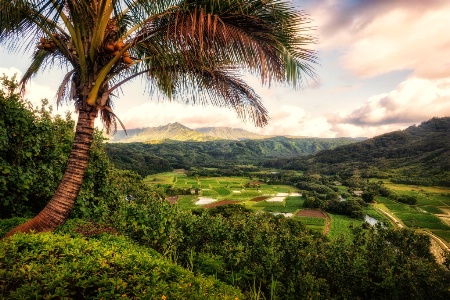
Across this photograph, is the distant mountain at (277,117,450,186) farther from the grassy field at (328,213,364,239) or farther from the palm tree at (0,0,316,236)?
the palm tree at (0,0,316,236)

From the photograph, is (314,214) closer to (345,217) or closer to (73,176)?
(345,217)

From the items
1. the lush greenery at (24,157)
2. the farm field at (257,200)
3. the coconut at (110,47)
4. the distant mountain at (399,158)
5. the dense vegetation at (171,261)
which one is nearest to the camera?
the dense vegetation at (171,261)

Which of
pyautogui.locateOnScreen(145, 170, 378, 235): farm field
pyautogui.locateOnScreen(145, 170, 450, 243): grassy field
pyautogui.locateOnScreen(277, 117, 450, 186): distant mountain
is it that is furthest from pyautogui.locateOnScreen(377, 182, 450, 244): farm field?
pyautogui.locateOnScreen(277, 117, 450, 186): distant mountain

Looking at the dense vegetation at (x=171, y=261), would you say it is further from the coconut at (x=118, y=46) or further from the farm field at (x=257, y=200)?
the farm field at (x=257, y=200)

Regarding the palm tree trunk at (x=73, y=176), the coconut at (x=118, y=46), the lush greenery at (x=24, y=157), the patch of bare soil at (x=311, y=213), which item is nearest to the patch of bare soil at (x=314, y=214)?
the patch of bare soil at (x=311, y=213)

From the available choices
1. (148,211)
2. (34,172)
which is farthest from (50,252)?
(34,172)

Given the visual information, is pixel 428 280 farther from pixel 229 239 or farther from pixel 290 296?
pixel 229 239
